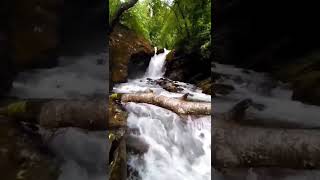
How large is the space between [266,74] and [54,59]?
1.66m

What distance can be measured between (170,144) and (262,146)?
A: 4.54ft

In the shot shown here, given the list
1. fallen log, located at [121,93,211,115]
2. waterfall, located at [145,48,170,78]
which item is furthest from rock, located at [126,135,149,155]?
waterfall, located at [145,48,170,78]

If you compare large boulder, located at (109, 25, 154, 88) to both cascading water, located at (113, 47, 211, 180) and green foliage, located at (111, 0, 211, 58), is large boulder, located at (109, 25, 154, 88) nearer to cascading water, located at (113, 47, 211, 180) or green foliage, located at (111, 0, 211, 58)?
green foliage, located at (111, 0, 211, 58)

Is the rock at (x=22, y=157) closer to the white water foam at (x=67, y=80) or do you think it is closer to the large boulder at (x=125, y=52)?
the white water foam at (x=67, y=80)

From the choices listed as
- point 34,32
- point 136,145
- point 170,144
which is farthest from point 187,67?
point 34,32

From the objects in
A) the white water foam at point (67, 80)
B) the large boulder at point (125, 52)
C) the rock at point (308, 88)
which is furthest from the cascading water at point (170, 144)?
the large boulder at point (125, 52)

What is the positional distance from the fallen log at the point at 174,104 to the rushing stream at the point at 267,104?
1.27 metres

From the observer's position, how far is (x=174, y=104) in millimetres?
4469

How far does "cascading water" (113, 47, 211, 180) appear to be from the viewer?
3.78m

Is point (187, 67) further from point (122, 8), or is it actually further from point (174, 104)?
point (174, 104)

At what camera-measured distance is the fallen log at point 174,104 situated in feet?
14.1

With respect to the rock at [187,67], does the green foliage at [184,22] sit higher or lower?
higher

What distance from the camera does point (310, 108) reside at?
2850mm

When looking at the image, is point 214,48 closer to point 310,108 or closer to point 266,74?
point 266,74
